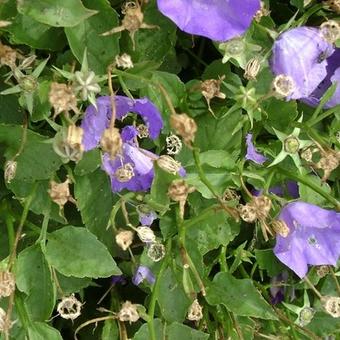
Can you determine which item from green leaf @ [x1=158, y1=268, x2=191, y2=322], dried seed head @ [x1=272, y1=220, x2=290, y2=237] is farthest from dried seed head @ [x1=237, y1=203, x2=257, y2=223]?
green leaf @ [x1=158, y1=268, x2=191, y2=322]

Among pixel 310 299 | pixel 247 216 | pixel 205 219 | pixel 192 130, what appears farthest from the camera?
pixel 310 299

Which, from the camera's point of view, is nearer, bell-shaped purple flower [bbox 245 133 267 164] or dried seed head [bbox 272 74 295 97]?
dried seed head [bbox 272 74 295 97]

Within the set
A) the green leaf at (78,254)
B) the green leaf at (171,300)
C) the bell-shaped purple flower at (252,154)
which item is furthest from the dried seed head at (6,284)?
the bell-shaped purple flower at (252,154)

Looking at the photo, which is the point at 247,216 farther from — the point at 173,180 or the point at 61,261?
the point at 61,261

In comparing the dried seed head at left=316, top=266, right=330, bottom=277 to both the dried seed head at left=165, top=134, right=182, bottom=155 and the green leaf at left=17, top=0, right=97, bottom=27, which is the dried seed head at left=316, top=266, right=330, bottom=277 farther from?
the green leaf at left=17, top=0, right=97, bottom=27

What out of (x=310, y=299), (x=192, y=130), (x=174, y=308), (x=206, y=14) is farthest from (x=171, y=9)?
(x=310, y=299)

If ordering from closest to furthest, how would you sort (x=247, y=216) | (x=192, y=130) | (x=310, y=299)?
(x=192, y=130), (x=247, y=216), (x=310, y=299)

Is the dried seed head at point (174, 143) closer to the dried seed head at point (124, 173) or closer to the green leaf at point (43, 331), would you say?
the dried seed head at point (124, 173)
